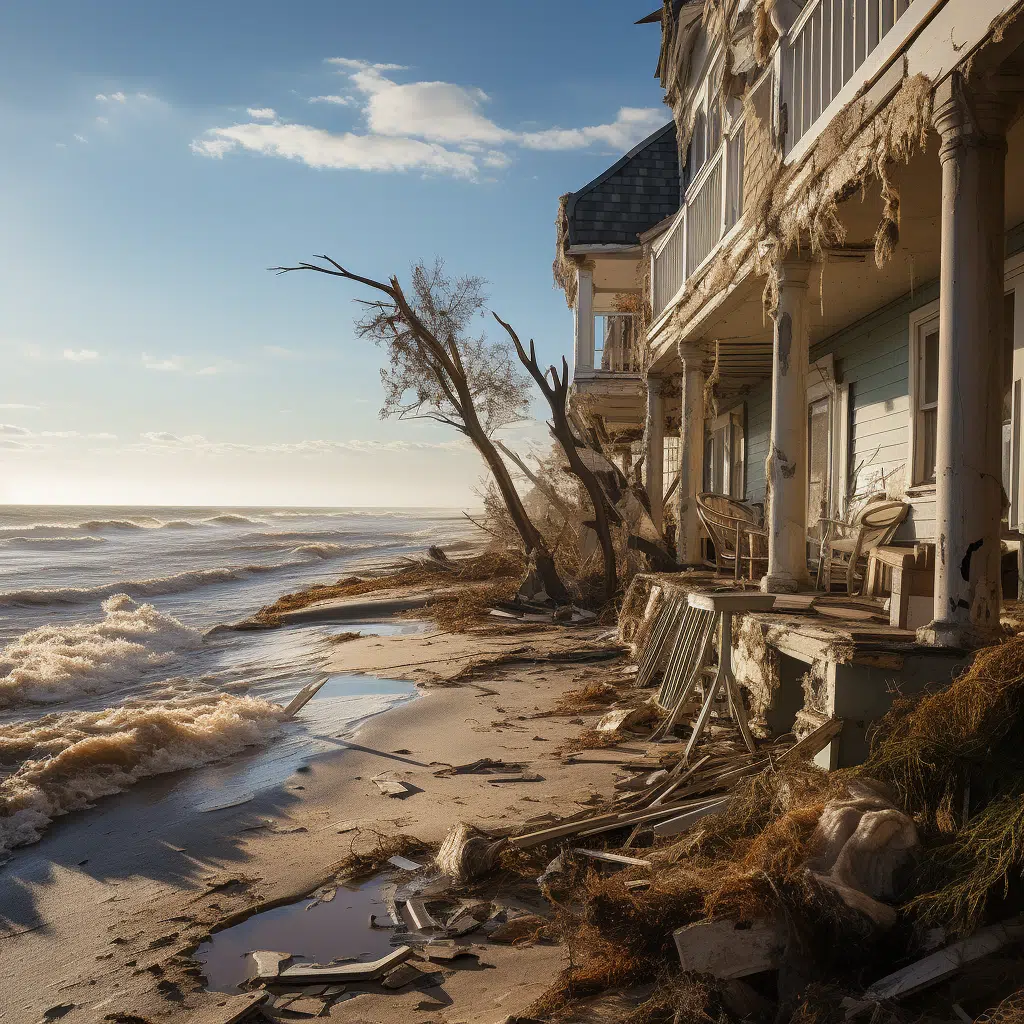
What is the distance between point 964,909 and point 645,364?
Answer: 1120 cm

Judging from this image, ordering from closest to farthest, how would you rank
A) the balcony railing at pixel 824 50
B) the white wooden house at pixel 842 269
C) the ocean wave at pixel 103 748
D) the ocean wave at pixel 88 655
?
1. the white wooden house at pixel 842 269
2. the balcony railing at pixel 824 50
3. the ocean wave at pixel 103 748
4. the ocean wave at pixel 88 655

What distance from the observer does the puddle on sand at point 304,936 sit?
3674 millimetres

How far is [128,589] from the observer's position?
70.0 feet

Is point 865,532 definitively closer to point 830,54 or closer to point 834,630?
point 834,630

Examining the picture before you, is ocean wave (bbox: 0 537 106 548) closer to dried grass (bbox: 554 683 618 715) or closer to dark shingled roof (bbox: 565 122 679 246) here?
dark shingled roof (bbox: 565 122 679 246)

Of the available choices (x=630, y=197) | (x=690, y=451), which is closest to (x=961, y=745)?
(x=690, y=451)

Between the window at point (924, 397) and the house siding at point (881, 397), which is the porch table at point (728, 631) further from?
the window at point (924, 397)

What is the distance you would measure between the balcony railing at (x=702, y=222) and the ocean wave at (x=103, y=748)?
6508 millimetres

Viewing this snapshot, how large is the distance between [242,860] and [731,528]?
5.63 meters

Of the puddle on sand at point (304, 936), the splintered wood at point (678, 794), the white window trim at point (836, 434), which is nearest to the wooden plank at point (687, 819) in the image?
the splintered wood at point (678, 794)

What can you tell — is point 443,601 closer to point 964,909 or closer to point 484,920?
point 484,920

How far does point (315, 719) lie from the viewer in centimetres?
803

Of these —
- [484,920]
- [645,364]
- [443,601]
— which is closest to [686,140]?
[645,364]

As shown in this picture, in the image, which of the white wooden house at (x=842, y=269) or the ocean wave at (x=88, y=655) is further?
the ocean wave at (x=88, y=655)
